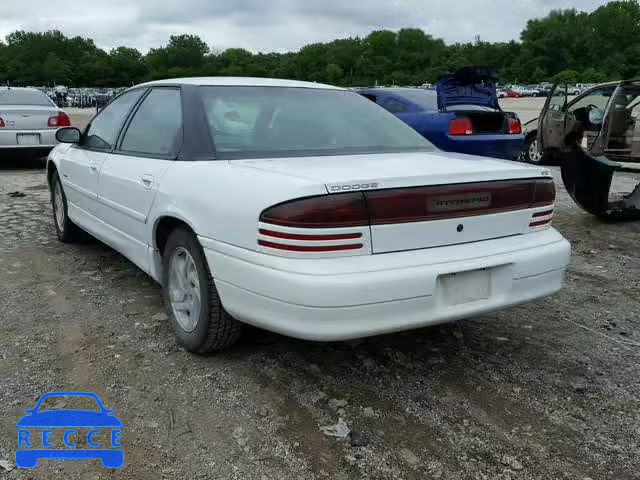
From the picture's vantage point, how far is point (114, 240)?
4.20m

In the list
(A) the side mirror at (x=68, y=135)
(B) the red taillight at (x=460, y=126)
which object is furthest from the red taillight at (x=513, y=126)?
(A) the side mirror at (x=68, y=135)

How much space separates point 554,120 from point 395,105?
4349mm

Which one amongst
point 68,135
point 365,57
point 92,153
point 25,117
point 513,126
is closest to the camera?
point 92,153

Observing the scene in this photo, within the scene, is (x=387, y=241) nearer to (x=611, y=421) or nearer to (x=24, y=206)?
(x=611, y=421)

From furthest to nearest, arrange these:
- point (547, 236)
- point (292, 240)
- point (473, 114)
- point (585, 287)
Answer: point (473, 114), point (585, 287), point (547, 236), point (292, 240)

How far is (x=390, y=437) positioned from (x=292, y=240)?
36.3 inches

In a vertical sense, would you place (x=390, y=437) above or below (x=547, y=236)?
below

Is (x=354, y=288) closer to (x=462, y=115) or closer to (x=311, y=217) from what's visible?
(x=311, y=217)

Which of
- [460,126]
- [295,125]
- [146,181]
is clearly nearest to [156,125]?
[146,181]

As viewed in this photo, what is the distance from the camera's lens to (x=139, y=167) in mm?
3682

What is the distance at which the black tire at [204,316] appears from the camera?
307 centimetres

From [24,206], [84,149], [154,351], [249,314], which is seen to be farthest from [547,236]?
[24,206]

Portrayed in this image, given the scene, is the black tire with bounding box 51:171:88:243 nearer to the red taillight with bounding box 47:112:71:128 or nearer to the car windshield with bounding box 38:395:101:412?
the car windshield with bounding box 38:395:101:412

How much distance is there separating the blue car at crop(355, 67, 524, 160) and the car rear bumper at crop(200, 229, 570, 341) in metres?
5.50
